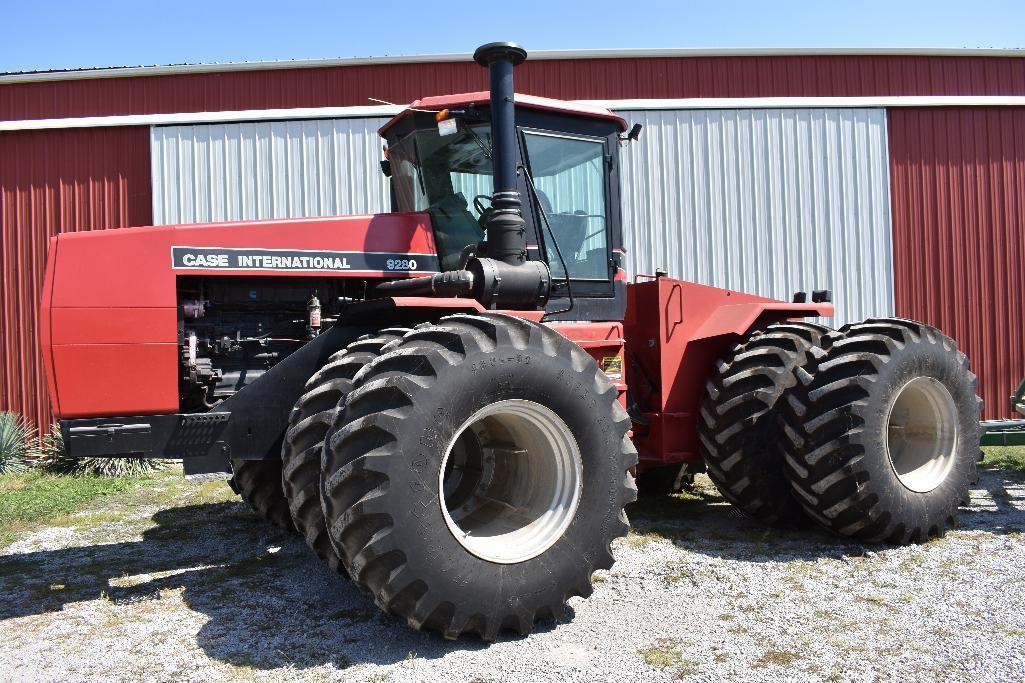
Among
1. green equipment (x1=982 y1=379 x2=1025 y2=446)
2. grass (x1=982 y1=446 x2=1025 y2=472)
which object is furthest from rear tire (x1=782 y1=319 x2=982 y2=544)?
grass (x1=982 y1=446 x2=1025 y2=472)

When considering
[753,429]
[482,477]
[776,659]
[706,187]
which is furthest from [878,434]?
[706,187]

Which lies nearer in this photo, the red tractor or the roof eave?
the red tractor

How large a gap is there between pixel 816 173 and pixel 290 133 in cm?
758

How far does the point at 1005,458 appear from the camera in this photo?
349 inches

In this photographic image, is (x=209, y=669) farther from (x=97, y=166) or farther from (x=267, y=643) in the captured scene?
(x=97, y=166)

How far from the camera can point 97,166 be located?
11.4 m

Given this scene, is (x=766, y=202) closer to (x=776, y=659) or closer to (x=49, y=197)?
(x=776, y=659)

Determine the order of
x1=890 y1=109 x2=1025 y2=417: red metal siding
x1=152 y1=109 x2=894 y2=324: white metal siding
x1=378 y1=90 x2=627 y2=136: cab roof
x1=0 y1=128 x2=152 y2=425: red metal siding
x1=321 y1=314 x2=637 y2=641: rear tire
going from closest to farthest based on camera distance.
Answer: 1. x1=321 y1=314 x2=637 y2=641: rear tire
2. x1=378 y1=90 x2=627 y2=136: cab roof
3. x1=0 y1=128 x2=152 y2=425: red metal siding
4. x1=152 y1=109 x2=894 y2=324: white metal siding
5. x1=890 y1=109 x2=1025 y2=417: red metal siding

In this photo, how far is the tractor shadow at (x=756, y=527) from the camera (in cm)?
543

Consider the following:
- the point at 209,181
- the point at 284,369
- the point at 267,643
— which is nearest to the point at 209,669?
the point at 267,643

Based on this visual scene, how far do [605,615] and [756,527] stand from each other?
2.26 meters

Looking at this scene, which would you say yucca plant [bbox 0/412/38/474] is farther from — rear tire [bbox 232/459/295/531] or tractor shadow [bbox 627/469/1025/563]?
tractor shadow [bbox 627/469/1025/563]

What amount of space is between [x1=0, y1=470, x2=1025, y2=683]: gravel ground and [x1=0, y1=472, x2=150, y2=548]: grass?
965 mm

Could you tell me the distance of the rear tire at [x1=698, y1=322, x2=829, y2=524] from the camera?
5.72 meters
